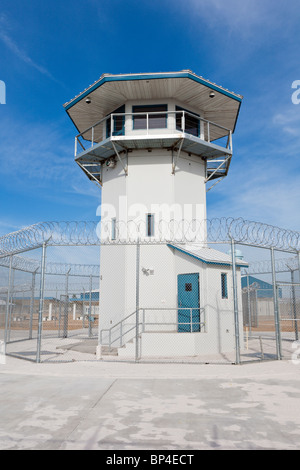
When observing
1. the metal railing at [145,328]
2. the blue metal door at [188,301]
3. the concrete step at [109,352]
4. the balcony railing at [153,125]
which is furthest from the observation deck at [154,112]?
the concrete step at [109,352]

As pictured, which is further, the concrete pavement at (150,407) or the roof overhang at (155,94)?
the roof overhang at (155,94)

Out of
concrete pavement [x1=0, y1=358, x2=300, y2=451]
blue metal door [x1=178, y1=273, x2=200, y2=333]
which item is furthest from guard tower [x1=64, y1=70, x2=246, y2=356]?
concrete pavement [x1=0, y1=358, x2=300, y2=451]

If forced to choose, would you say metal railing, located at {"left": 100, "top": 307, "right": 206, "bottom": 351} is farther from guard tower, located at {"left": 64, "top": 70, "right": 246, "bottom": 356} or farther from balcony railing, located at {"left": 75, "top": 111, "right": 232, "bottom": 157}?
balcony railing, located at {"left": 75, "top": 111, "right": 232, "bottom": 157}

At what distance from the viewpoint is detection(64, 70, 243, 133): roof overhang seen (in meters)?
14.2

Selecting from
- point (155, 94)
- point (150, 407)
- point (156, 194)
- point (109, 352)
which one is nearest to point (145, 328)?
point (109, 352)

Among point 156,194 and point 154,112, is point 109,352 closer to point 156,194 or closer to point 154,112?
point 156,194

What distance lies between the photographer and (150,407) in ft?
19.3

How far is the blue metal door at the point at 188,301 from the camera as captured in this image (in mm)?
13172

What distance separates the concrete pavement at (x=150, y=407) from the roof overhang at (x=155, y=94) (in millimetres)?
11077

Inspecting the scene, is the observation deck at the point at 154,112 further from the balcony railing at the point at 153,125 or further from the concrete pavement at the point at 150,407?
the concrete pavement at the point at 150,407

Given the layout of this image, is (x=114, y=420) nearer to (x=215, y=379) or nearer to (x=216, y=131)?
(x=215, y=379)

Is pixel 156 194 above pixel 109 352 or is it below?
above

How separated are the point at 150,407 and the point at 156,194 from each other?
1038 centimetres
